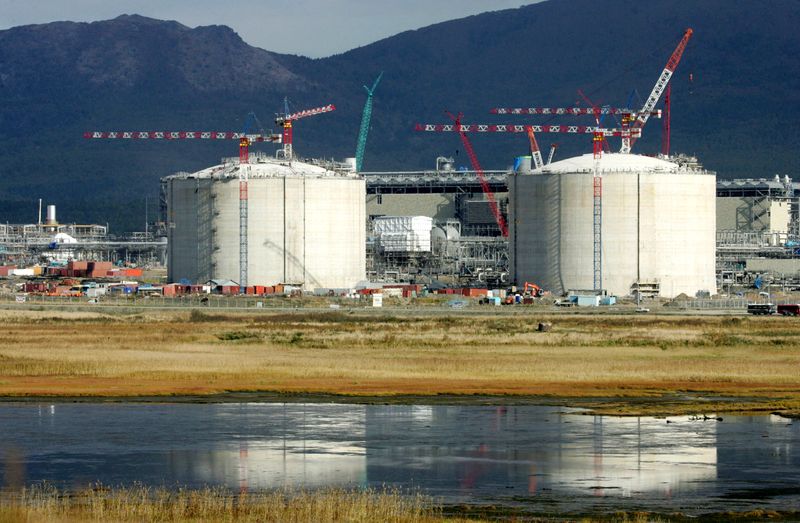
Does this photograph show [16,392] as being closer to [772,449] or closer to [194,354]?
[194,354]

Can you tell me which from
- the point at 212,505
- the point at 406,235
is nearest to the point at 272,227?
the point at 406,235

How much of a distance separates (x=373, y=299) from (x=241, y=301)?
11.4 m

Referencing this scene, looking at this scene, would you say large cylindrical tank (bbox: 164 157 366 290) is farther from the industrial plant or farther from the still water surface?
the still water surface

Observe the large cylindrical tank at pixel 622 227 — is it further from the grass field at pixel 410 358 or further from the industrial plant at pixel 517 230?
the grass field at pixel 410 358

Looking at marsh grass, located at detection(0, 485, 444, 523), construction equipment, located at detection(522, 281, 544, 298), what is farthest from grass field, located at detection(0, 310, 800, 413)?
construction equipment, located at detection(522, 281, 544, 298)

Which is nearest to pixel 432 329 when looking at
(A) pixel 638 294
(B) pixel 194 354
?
(B) pixel 194 354

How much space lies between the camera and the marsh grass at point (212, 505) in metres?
40.3

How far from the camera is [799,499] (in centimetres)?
4438

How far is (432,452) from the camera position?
52.1m

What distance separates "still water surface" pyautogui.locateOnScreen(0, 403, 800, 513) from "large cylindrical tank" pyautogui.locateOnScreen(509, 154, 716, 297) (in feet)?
Answer: 299

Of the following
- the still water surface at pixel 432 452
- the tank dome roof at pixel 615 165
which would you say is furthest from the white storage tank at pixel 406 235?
the still water surface at pixel 432 452

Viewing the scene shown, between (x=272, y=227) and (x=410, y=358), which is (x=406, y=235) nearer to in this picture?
(x=272, y=227)

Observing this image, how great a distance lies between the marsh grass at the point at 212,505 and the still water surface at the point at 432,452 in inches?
64.2

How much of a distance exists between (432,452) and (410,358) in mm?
30807
